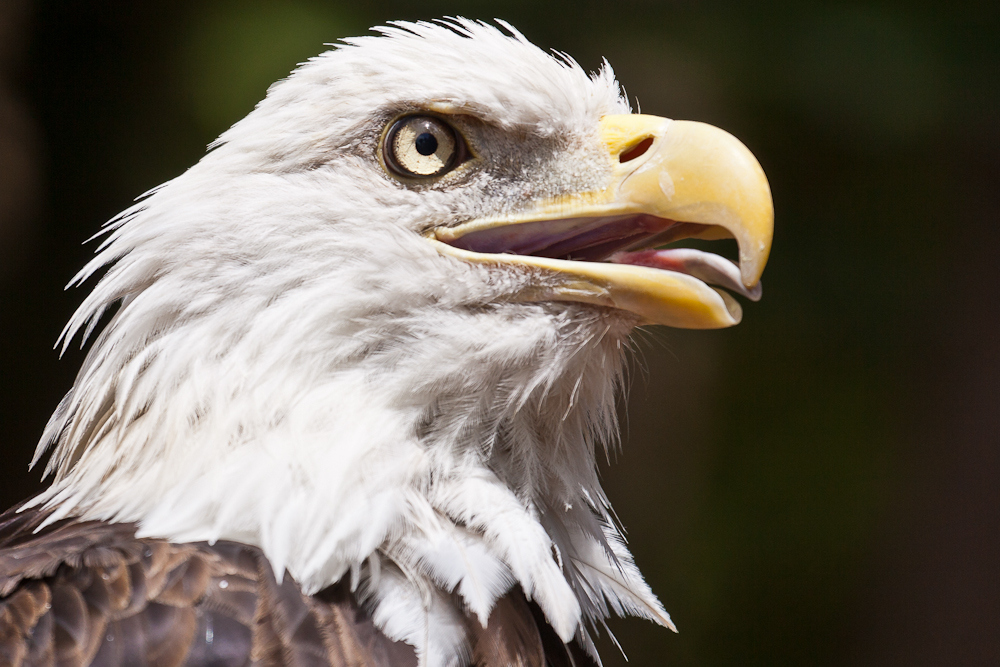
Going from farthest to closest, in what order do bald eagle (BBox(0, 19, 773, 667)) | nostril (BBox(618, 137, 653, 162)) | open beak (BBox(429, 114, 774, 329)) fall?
nostril (BBox(618, 137, 653, 162)) → open beak (BBox(429, 114, 774, 329)) → bald eagle (BBox(0, 19, 773, 667))

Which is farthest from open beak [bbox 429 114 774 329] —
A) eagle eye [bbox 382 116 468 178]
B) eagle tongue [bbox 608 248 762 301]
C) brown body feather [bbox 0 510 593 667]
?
brown body feather [bbox 0 510 593 667]

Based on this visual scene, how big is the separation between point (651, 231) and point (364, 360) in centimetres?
52

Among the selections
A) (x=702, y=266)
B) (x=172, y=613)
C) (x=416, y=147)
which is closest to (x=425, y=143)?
(x=416, y=147)

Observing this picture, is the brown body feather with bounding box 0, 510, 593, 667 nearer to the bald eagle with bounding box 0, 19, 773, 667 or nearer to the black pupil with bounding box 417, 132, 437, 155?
the bald eagle with bounding box 0, 19, 773, 667

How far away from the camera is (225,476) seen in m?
1.34

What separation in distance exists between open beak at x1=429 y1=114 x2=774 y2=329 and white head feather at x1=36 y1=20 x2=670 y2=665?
0.04m

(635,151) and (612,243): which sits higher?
(635,151)

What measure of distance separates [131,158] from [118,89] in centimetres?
30

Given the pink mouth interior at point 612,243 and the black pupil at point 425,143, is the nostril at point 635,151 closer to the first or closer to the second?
the pink mouth interior at point 612,243

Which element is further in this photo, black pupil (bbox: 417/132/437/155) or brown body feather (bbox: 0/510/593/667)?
black pupil (bbox: 417/132/437/155)

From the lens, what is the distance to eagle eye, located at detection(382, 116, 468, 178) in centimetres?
150

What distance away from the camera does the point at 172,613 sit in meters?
1.17

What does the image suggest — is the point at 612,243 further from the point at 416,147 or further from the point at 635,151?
the point at 416,147

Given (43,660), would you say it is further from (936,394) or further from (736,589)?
(936,394)
